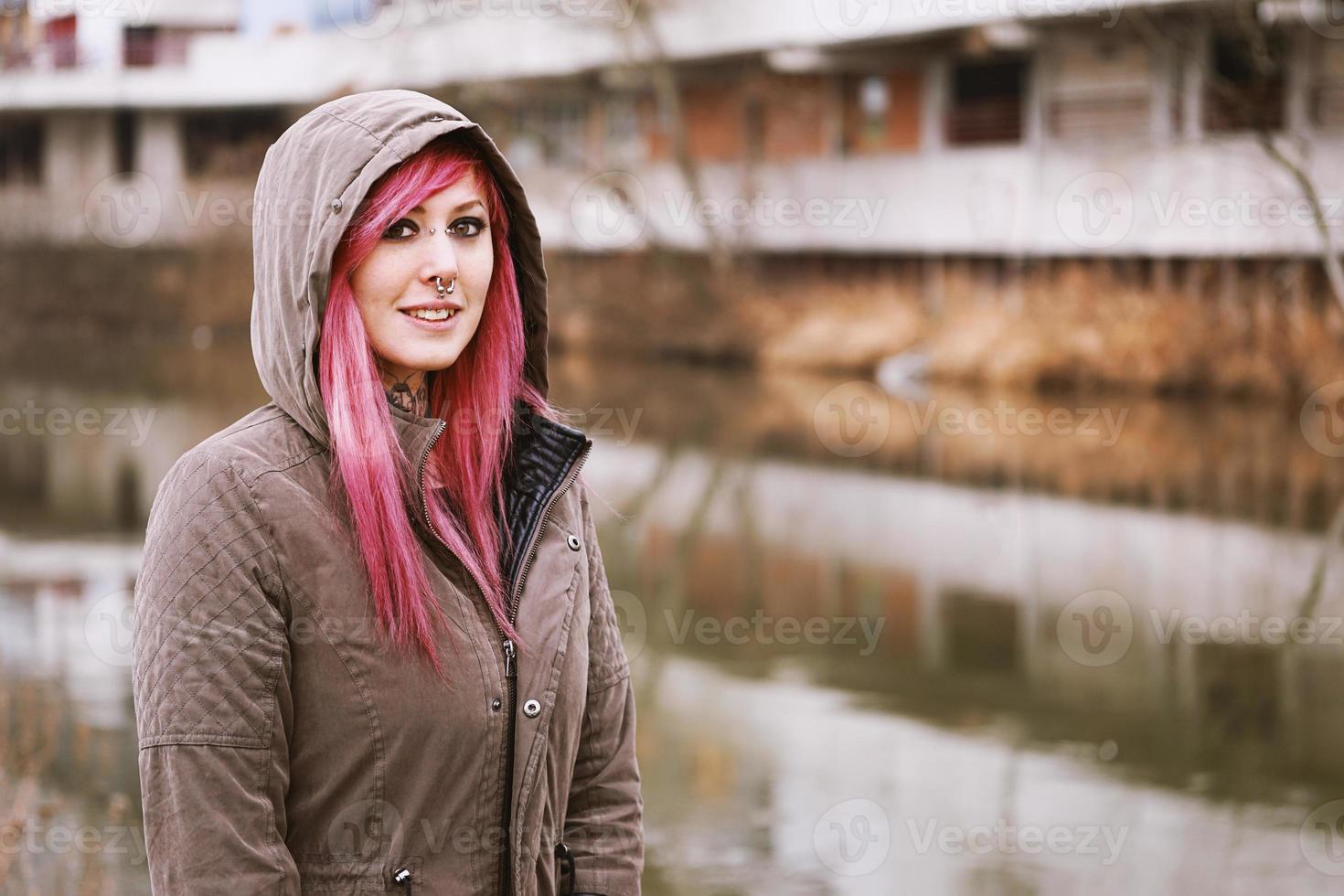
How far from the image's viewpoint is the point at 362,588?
240cm

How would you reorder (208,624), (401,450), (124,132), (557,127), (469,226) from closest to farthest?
(208,624) → (401,450) → (469,226) → (557,127) → (124,132)

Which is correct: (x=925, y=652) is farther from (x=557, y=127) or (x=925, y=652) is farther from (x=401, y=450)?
(x=557, y=127)

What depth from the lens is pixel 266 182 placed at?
96.6 inches

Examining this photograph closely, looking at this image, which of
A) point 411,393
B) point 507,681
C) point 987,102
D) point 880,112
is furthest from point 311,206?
point 880,112

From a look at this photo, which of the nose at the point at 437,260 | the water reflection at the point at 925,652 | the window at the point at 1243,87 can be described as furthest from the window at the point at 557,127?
the nose at the point at 437,260

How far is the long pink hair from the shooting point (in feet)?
7.91

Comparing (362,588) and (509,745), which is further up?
Result: (362,588)

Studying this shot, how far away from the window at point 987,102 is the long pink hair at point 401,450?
26.1 m

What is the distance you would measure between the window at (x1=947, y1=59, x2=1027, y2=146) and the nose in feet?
86.0

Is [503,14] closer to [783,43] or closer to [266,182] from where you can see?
[783,43]

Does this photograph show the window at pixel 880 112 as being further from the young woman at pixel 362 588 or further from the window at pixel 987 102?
the young woman at pixel 362 588

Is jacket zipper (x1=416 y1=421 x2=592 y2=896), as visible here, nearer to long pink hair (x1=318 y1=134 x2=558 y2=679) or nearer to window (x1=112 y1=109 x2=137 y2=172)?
long pink hair (x1=318 y1=134 x2=558 y2=679)

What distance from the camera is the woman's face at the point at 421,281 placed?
2.53m

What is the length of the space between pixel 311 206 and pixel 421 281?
0.22m
